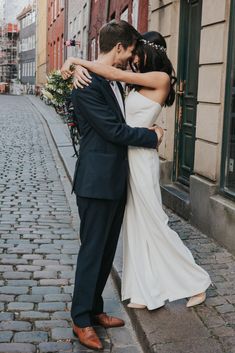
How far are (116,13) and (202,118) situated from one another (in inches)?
375

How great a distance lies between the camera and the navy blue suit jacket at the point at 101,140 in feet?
11.1

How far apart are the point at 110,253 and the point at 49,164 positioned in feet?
28.2

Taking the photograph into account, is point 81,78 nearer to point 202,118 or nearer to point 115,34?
point 115,34

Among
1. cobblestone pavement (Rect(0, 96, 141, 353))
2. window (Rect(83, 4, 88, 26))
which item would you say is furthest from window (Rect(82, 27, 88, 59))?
cobblestone pavement (Rect(0, 96, 141, 353))

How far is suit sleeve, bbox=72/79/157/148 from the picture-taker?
3.38 metres

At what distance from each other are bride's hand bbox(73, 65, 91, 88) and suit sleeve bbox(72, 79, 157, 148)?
0.02 metres

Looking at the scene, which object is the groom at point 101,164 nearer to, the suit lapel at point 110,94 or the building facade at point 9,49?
the suit lapel at point 110,94

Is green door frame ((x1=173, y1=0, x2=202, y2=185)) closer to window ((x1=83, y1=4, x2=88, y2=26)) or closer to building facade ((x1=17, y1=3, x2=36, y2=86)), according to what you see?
window ((x1=83, y1=4, x2=88, y2=26))

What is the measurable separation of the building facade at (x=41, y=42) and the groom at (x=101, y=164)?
4437 cm

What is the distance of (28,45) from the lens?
67.5 m

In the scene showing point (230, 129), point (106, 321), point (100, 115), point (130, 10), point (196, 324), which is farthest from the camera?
point (130, 10)

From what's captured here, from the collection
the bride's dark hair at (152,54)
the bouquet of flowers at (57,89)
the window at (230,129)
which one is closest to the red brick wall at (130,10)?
the bouquet of flowers at (57,89)

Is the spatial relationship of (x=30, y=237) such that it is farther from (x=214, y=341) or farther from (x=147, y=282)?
(x=214, y=341)

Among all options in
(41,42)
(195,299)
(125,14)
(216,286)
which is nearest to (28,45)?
(41,42)
